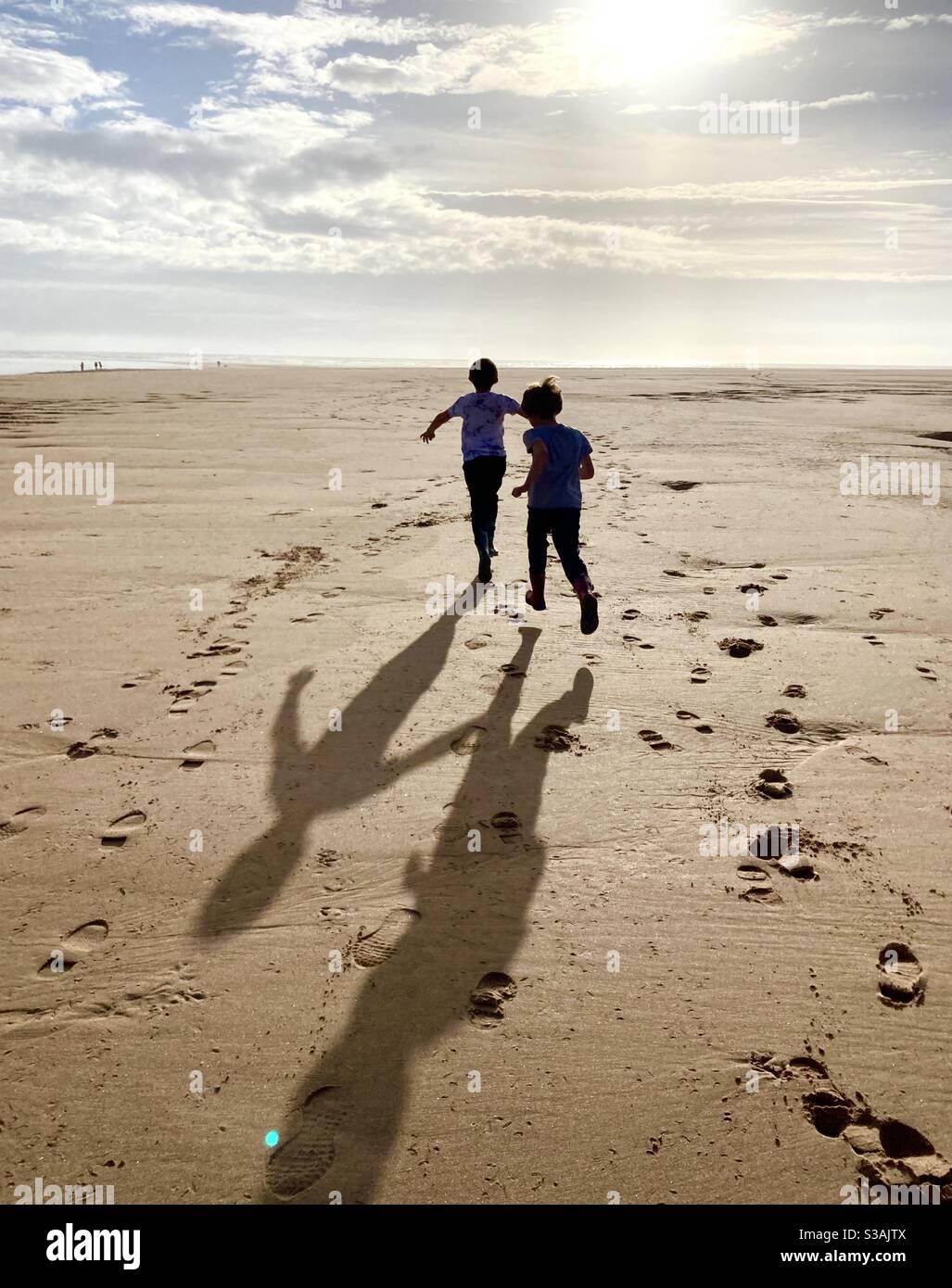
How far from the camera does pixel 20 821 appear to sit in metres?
3.26

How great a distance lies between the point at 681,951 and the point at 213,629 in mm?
3699

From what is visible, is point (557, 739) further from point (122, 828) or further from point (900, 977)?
point (122, 828)

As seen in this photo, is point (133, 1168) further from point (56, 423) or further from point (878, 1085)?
point (56, 423)

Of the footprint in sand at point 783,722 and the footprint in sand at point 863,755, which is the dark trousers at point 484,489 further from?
the footprint in sand at point 863,755

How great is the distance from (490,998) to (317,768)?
153cm

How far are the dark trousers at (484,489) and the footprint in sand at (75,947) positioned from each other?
12.9 ft

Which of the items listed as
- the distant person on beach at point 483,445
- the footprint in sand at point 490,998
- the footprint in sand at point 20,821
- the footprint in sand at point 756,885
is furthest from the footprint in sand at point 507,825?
the distant person on beach at point 483,445

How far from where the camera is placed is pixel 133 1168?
1.97 m

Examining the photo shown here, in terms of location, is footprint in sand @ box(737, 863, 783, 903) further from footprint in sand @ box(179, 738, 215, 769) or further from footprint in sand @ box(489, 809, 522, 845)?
footprint in sand @ box(179, 738, 215, 769)

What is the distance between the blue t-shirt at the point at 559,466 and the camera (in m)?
4.99

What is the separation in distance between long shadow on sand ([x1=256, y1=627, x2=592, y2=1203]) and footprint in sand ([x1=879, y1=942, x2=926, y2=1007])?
1137 millimetres

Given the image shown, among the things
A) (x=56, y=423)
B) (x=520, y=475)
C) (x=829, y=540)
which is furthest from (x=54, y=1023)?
(x=56, y=423)

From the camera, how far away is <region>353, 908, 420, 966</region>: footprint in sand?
2.59m
